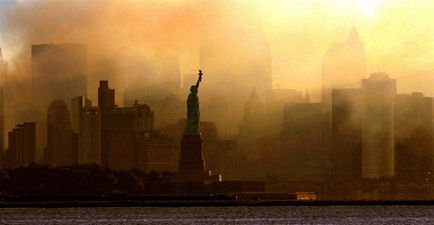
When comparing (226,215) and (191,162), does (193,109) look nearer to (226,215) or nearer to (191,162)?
(191,162)

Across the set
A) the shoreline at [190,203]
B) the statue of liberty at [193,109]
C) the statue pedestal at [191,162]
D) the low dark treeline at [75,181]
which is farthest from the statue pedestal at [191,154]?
the shoreline at [190,203]

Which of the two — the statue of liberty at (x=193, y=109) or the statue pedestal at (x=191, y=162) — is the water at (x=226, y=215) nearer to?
the statue of liberty at (x=193, y=109)

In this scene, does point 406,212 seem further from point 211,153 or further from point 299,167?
point 299,167

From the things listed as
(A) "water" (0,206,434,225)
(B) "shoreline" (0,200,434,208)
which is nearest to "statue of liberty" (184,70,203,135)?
(B) "shoreline" (0,200,434,208)

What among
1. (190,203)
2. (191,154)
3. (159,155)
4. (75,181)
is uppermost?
(159,155)

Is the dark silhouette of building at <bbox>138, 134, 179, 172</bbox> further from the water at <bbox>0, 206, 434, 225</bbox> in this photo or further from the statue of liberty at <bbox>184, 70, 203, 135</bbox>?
the water at <bbox>0, 206, 434, 225</bbox>

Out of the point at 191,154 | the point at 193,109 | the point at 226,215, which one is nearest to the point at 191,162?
the point at 191,154
